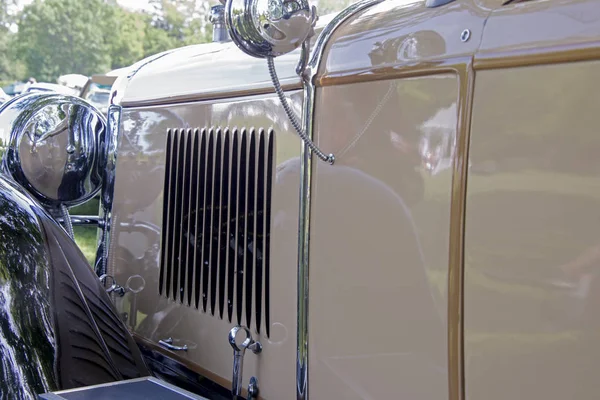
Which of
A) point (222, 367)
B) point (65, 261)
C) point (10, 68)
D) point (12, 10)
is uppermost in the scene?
point (12, 10)

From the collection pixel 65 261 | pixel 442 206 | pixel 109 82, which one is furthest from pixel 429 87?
pixel 109 82

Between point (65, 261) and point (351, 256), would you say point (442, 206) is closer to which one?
point (351, 256)

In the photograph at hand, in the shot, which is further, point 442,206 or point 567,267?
point 442,206

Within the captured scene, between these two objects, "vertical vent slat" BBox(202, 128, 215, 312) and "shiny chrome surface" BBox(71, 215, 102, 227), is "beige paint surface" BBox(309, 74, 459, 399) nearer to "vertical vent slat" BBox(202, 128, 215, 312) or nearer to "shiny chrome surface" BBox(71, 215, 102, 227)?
"vertical vent slat" BBox(202, 128, 215, 312)

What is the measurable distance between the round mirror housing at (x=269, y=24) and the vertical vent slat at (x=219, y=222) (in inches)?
13.7

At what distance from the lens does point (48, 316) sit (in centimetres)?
159

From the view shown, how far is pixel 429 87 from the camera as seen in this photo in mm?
1290

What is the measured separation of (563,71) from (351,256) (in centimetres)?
58

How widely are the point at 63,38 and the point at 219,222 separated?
2775 centimetres

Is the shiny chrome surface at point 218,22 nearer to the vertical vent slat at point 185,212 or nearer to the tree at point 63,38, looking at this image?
the vertical vent slat at point 185,212

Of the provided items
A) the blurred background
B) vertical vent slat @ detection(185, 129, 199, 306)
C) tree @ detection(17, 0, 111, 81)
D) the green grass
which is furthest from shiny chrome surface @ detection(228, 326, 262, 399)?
tree @ detection(17, 0, 111, 81)

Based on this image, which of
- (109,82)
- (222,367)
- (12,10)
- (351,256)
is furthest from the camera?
(12,10)

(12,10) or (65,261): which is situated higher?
(12,10)

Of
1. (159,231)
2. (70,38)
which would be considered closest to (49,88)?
(159,231)
